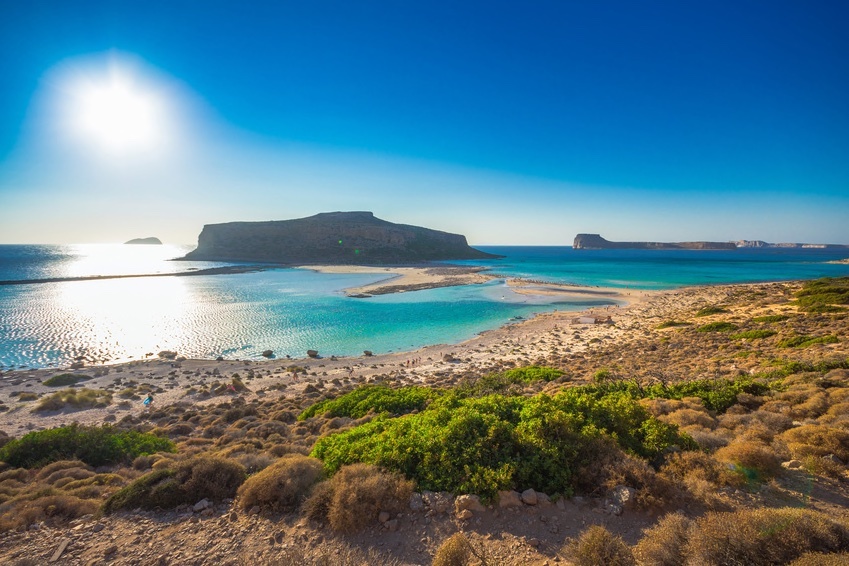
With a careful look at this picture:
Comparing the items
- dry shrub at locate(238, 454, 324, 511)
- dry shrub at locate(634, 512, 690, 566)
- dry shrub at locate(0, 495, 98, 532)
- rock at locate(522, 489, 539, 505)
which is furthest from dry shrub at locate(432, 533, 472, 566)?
dry shrub at locate(0, 495, 98, 532)

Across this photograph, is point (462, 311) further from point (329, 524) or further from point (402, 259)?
point (402, 259)

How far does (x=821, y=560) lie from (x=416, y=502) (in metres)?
4.20

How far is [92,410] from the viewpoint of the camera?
16.1 meters

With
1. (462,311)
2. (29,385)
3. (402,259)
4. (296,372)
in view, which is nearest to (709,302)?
(462,311)

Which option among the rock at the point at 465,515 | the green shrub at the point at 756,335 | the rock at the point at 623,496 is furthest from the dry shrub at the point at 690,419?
the green shrub at the point at 756,335

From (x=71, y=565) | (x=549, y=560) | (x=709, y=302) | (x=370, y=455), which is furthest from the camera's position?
(x=709, y=302)

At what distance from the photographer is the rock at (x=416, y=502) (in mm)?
5094

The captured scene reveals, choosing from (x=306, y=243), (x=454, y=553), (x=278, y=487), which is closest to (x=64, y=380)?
(x=278, y=487)

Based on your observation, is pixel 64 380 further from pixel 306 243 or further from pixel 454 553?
pixel 306 243

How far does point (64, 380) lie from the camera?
19.9m

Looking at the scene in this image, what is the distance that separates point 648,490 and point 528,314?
116ft

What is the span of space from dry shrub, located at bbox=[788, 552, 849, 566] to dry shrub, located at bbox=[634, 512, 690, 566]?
2.82 ft

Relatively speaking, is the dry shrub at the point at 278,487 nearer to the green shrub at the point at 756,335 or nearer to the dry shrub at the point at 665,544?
the dry shrub at the point at 665,544

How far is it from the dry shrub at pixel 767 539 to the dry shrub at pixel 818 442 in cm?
268
